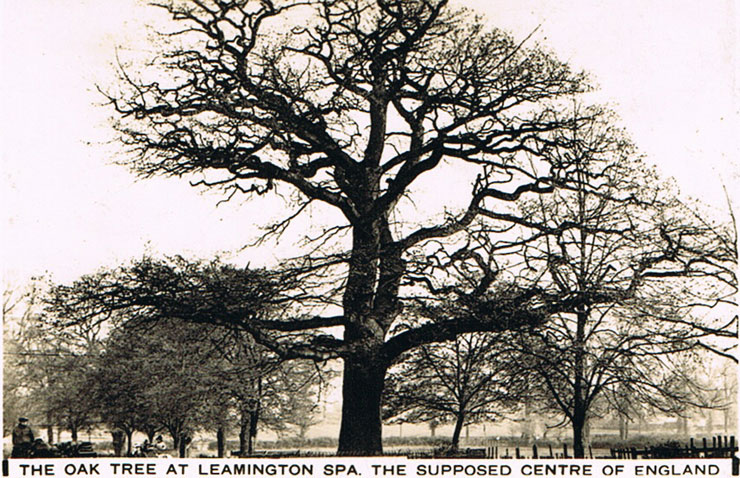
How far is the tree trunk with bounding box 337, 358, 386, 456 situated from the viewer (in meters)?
17.5

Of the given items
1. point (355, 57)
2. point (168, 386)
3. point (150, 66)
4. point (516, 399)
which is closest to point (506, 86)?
point (355, 57)

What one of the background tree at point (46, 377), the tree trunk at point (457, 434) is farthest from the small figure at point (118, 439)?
the tree trunk at point (457, 434)

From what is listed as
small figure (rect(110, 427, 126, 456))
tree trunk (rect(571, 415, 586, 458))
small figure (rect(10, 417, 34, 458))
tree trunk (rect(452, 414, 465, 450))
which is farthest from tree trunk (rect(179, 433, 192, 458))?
tree trunk (rect(571, 415, 586, 458))

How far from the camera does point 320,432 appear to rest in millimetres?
63062

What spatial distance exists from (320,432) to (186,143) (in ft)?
161

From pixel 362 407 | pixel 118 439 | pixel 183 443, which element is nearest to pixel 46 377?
pixel 118 439

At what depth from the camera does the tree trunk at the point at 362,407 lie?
1750 centimetres

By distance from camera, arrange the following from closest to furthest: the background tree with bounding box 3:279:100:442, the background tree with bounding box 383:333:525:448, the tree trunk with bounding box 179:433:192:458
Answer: the background tree with bounding box 383:333:525:448 < the background tree with bounding box 3:279:100:442 < the tree trunk with bounding box 179:433:192:458

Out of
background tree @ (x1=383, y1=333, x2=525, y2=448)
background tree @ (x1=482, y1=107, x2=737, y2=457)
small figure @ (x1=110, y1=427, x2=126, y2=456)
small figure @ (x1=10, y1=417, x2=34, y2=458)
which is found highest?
background tree @ (x1=482, y1=107, x2=737, y2=457)

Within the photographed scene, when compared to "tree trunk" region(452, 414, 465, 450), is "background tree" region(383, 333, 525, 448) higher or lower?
higher

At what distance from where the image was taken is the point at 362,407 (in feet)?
57.8

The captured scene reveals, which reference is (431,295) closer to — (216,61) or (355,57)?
(355,57)

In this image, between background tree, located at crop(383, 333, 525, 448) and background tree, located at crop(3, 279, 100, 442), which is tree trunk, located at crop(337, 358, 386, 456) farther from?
background tree, located at crop(3, 279, 100, 442)

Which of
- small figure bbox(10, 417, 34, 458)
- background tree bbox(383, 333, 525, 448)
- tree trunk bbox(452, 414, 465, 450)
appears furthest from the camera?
background tree bbox(383, 333, 525, 448)
